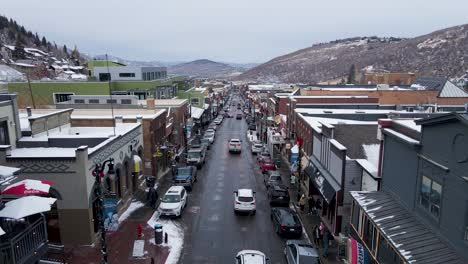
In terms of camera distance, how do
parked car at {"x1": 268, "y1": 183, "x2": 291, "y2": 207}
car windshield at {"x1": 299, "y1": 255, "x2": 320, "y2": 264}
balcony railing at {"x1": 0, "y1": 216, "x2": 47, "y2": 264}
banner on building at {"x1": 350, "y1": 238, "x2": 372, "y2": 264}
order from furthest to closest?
parked car at {"x1": 268, "y1": 183, "x2": 291, "y2": 207} < car windshield at {"x1": 299, "y1": 255, "x2": 320, "y2": 264} < banner on building at {"x1": 350, "y1": 238, "x2": 372, "y2": 264} < balcony railing at {"x1": 0, "y1": 216, "x2": 47, "y2": 264}

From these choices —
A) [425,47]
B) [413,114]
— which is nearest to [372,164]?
[413,114]

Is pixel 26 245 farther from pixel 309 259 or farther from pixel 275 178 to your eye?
pixel 275 178

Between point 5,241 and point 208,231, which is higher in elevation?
point 5,241

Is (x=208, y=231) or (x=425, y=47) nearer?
(x=208, y=231)

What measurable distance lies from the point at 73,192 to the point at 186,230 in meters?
7.39

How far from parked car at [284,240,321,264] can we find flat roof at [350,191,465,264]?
334cm

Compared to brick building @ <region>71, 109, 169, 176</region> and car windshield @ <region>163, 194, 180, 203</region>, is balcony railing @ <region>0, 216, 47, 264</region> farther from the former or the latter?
brick building @ <region>71, 109, 169, 176</region>

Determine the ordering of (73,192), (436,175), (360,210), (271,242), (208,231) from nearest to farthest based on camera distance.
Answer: (436,175)
(360,210)
(73,192)
(271,242)
(208,231)

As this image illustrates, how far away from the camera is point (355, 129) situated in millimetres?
26062

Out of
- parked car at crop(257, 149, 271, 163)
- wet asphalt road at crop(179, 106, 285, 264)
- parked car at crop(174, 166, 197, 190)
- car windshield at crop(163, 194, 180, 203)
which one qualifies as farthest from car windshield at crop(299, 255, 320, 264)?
parked car at crop(257, 149, 271, 163)

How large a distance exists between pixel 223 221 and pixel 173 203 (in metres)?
3.69

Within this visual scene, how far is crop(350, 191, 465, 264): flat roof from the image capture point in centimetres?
1271

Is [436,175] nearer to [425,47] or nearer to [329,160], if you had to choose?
[329,160]

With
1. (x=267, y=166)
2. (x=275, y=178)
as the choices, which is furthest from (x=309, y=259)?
(x=267, y=166)
